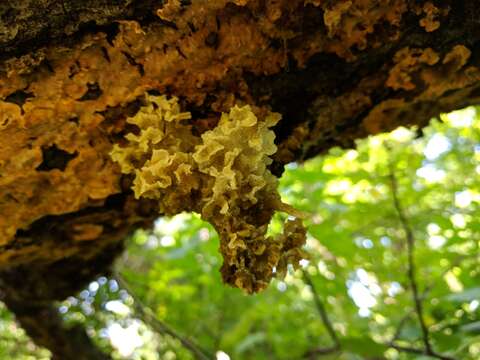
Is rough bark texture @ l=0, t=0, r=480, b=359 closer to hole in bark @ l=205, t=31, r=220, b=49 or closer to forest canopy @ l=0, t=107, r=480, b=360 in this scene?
hole in bark @ l=205, t=31, r=220, b=49

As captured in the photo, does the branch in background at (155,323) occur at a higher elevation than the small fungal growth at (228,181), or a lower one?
lower

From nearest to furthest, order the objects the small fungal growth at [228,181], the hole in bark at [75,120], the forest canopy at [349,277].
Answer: the small fungal growth at [228,181] → the hole in bark at [75,120] → the forest canopy at [349,277]

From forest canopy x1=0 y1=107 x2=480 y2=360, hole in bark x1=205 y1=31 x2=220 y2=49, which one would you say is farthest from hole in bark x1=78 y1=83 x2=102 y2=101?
forest canopy x1=0 y1=107 x2=480 y2=360

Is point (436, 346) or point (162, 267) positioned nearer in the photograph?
point (436, 346)

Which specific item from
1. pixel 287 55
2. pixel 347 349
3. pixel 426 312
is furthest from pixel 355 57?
pixel 426 312

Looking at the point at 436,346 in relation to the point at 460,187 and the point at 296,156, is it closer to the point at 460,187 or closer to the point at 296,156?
the point at 460,187

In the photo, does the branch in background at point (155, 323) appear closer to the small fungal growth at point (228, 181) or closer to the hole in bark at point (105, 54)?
the small fungal growth at point (228, 181)

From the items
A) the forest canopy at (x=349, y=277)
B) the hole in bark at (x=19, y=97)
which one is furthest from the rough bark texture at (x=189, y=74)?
the forest canopy at (x=349, y=277)
